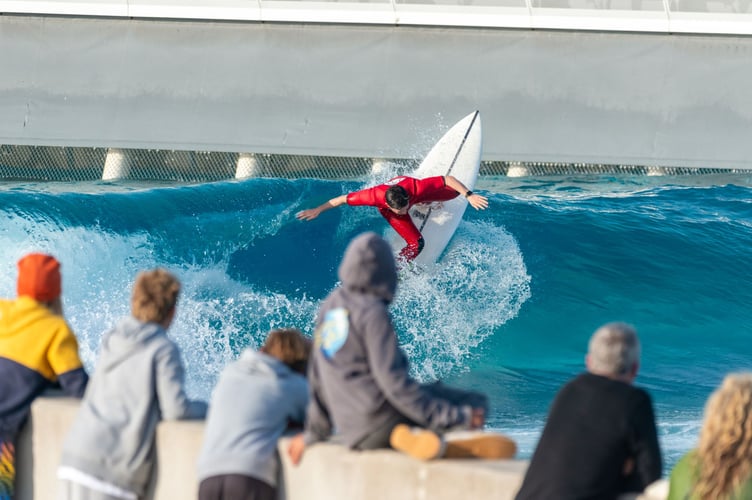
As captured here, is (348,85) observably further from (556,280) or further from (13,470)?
(13,470)

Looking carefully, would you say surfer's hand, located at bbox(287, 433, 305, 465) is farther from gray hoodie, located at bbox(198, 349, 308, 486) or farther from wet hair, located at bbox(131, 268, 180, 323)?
wet hair, located at bbox(131, 268, 180, 323)

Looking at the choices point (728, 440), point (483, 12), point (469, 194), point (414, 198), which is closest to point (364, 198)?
point (414, 198)

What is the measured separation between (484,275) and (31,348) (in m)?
6.86

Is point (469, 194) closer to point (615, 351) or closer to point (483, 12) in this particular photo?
point (615, 351)

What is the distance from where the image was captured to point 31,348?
12.4ft

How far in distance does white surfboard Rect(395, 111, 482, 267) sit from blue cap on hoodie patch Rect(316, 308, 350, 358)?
6.39m

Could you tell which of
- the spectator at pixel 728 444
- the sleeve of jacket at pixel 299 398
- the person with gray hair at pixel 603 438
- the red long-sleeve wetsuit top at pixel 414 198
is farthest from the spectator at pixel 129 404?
the red long-sleeve wetsuit top at pixel 414 198

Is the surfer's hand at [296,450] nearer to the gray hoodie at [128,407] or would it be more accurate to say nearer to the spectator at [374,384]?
the spectator at [374,384]

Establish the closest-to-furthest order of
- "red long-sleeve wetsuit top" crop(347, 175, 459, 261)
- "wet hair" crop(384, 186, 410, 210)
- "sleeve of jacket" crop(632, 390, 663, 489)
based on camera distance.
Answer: "sleeve of jacket" crop(632, 390, 663, 489) → "wet hair" crop(384, 186, 410, 210) → "red long-sleeve wetsuit top" crop(347, 175, 459, 261)

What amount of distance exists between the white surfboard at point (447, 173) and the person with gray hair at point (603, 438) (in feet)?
22.3

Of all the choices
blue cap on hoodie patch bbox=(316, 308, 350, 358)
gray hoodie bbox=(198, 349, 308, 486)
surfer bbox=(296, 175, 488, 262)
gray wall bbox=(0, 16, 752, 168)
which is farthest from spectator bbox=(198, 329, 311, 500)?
gray wall bbox=(0, 16, 752, 168)

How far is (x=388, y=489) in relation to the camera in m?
3.12

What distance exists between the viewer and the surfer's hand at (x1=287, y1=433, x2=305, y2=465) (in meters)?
3.26

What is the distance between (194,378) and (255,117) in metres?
8.62
